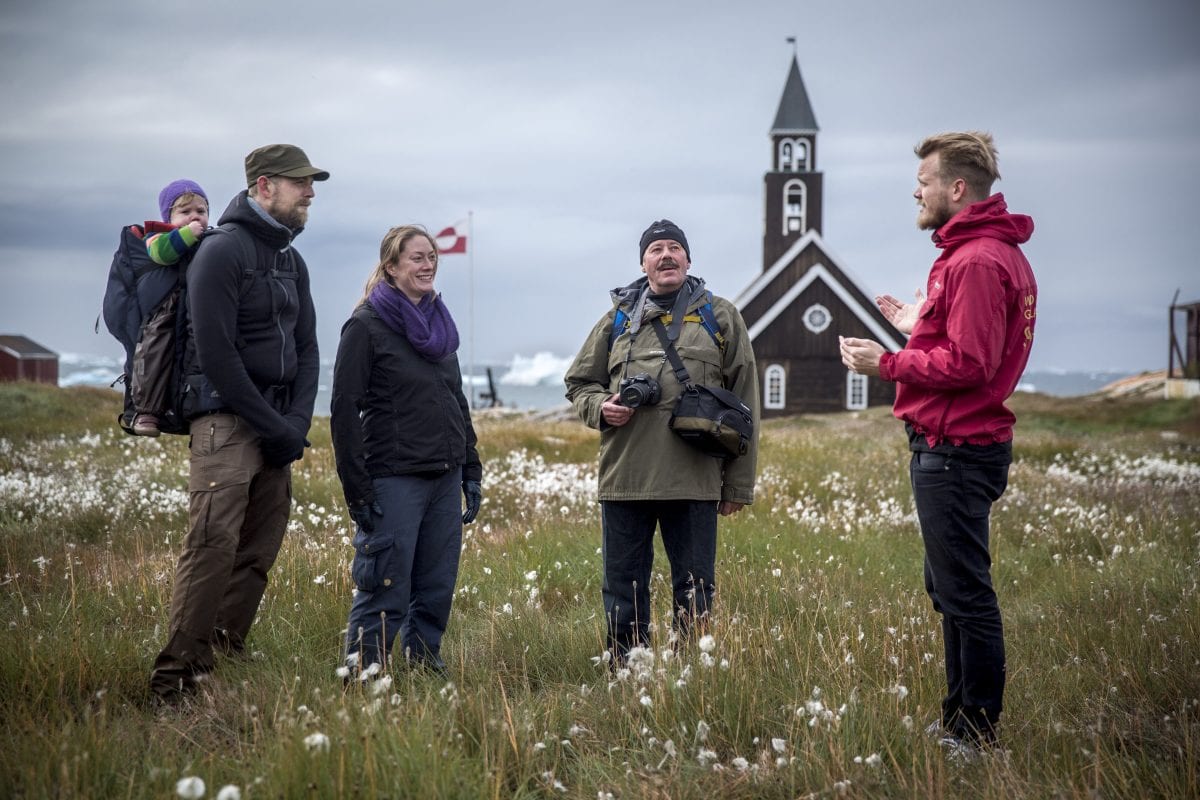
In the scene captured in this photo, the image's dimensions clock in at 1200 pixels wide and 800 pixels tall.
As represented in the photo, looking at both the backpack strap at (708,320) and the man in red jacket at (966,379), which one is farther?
the backpack strap at (708,320)

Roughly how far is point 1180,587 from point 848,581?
2.33m

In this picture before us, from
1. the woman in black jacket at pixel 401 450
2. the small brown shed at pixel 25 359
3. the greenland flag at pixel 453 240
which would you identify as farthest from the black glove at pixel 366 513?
the small brown shed at pixel 25 359

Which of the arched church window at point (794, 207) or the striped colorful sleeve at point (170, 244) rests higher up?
the arched church window at point (794, 207)

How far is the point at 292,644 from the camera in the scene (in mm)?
5383

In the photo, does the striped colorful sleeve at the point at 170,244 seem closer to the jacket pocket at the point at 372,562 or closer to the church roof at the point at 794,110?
the jacket pocket at the point at 372,562

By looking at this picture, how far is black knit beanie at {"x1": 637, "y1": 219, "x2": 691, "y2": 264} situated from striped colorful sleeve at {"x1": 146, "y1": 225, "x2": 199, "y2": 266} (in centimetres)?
245

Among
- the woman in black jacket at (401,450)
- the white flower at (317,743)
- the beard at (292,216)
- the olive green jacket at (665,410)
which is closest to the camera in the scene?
the white flower at (317,743)

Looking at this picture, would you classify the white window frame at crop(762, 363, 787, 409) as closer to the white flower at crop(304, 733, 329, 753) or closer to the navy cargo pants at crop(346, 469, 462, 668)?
the navy cargo pants at crop(346, 469, 462, 668)

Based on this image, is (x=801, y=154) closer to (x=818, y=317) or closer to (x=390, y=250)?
(x=818, y=317)

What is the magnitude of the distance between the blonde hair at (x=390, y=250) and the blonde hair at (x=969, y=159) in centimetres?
275

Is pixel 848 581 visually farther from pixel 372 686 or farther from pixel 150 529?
pixel 150 529

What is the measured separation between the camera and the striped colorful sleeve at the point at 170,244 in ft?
15.7

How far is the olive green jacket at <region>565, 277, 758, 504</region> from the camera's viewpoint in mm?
5141

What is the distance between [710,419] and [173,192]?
3.25 m
